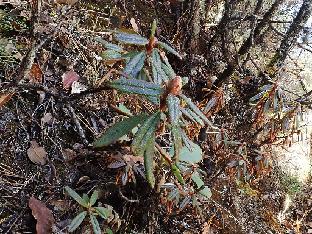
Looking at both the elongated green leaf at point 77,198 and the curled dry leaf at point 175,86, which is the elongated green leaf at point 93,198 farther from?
the curled dry leaf at point 175,86

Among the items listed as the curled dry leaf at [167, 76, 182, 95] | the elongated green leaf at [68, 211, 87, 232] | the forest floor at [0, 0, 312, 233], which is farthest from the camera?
the forest floor at [0, 0, 312, 233]

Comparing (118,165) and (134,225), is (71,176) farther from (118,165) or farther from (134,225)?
(134,225)

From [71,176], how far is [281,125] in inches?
52.6

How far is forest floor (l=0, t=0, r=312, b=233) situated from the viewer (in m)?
1.80

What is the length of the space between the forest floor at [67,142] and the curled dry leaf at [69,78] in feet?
0.10

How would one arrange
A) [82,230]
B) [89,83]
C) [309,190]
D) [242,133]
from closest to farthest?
[82,230], [89,83], [242,133], [309,190]

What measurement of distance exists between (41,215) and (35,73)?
788 millimetres

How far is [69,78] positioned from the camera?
7.14 feet

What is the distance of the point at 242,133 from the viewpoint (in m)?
2.99

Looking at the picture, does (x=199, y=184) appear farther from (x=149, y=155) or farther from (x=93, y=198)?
(x=149, y=155)

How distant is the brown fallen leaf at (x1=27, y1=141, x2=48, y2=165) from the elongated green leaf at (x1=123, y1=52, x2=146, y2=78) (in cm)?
83

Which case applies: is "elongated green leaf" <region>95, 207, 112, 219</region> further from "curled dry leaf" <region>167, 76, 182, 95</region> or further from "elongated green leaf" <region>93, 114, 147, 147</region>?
"curled dry leaf" <region>167, 76, 182, 95</region>

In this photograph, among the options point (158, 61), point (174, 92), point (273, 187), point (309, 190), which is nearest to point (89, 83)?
point (158, 61)

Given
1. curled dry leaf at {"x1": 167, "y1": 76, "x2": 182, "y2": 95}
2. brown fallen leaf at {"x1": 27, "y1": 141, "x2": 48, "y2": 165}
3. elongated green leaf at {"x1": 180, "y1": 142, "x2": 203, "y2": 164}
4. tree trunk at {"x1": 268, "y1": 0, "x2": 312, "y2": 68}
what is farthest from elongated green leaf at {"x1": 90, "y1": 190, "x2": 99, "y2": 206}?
tree trunk at {"x1": 268, "y1": 0, "x2": 312, "y2": 68}
